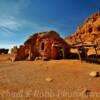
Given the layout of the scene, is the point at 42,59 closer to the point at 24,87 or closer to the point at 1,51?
the point at 24,87

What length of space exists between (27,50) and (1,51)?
3507cm

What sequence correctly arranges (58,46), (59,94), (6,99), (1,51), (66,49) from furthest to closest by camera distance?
(1,51) < (66,49) < (58,46) < (59,94) < (6,99)

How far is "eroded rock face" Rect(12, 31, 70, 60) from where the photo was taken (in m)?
26.1

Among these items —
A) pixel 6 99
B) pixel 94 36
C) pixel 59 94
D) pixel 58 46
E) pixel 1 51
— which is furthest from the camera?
pixel 1 51

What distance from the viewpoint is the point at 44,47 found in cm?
2669

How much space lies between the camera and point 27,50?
97.8ft

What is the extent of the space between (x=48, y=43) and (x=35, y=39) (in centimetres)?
411

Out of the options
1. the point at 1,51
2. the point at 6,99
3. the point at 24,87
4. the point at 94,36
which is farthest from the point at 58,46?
the point at 1,51

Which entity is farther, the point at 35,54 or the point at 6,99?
the point at 35,54

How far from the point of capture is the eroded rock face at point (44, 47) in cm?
2606

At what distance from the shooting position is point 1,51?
61.9 meters

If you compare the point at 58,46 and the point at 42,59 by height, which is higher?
the point at 58,46

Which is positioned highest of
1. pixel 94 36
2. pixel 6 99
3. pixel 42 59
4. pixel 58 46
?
pixel 94 36

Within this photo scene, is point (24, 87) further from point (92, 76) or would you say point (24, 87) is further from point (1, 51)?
point (1, 51)
